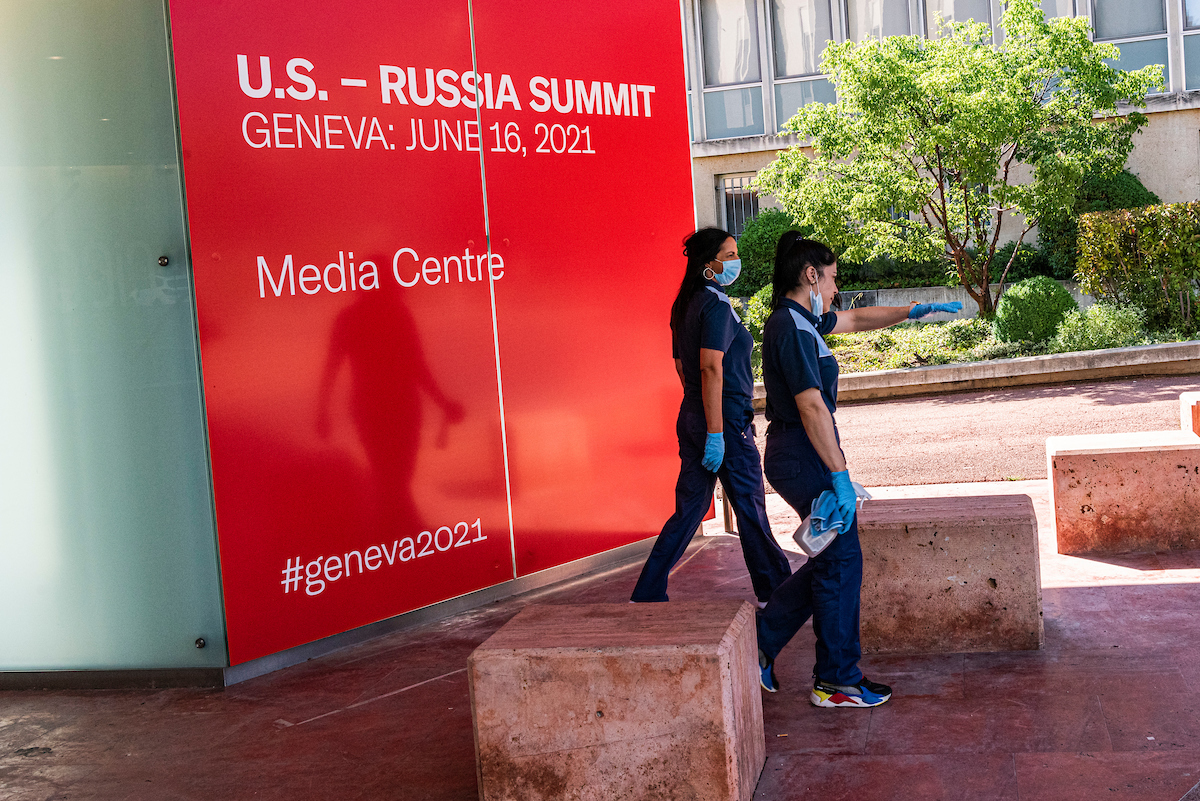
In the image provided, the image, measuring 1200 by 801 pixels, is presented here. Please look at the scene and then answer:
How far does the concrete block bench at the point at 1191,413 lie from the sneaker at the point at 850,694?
3.66 meters

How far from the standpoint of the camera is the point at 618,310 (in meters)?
7.23

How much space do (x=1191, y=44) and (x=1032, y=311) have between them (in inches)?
338

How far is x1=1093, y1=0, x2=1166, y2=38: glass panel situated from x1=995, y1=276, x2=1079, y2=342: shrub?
314 inches

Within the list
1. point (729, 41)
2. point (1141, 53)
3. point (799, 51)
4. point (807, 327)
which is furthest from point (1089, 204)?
point (807, 327)

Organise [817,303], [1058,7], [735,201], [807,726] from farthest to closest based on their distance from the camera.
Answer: [735,201]
[1058,7]
[817,303]
[807,726]

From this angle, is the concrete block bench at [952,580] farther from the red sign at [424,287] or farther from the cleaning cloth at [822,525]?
the red sign at [424,287]

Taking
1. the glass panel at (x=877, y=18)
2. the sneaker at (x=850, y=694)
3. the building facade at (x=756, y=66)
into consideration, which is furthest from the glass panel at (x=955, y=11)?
the sneaker at (x=850, y=694)

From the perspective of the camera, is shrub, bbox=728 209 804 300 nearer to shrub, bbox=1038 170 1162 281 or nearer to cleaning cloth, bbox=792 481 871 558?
shrub, bbox=1038 170 1162 281

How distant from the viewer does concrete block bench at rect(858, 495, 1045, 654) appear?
4988mm

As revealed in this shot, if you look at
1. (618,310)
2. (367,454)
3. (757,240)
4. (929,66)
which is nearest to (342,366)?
(367,454)

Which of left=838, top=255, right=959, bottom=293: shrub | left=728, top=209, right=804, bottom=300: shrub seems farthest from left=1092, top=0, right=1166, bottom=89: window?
left=728, top=209, right=804, bottom=300: shrub

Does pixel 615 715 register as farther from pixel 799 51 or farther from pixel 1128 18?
pixel 799 51

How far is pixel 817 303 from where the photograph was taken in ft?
15.2

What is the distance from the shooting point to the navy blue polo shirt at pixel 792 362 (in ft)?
14.2
